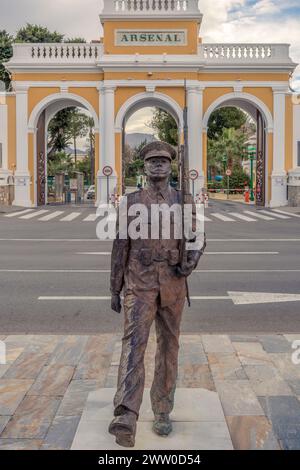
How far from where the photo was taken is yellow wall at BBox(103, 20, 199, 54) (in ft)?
99.9

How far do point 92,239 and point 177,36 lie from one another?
17672 mm

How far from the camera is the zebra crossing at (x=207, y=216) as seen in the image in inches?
911

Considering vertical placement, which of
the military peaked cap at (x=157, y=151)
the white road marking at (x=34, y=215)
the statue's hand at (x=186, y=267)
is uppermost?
the military peaked cap at (x=157, y=151)

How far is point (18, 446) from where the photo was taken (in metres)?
3.91

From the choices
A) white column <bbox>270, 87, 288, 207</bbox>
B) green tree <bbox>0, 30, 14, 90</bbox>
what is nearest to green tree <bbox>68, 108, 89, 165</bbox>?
green tree <bbox>0, 30, 14, 90</bbox>

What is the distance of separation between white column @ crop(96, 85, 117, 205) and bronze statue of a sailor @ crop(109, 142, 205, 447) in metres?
26.5

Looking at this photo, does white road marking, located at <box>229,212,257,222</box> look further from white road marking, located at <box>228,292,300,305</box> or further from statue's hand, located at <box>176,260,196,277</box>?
statue's hand, located at <box>176,260,196,277</box>

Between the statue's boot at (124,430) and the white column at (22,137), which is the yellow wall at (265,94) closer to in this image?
the white column at (22,137)

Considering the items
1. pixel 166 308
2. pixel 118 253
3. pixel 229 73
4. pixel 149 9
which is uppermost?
pixel 149 9

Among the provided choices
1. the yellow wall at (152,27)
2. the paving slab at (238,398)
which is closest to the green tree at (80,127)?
the yellow wall at (152,27)

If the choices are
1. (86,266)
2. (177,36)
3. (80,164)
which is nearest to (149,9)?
(177,36)

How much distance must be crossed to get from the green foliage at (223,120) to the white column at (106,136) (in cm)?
3119
